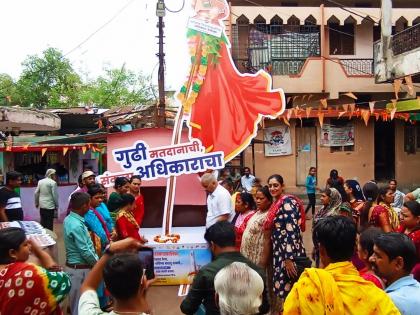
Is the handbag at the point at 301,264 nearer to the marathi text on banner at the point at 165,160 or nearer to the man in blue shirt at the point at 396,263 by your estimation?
the man in blue shirt at the point at 396,263

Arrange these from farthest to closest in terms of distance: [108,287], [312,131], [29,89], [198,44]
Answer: [29,89], [312,131], [198,44], [108,287]

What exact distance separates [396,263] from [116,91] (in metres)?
39.4

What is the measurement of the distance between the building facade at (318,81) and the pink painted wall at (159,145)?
871 centimetres

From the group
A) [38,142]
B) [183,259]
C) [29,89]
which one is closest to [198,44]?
[183,259]

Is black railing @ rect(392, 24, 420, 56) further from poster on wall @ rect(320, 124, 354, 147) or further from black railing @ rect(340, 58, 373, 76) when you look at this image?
black railing @ rect(340, 58, 373, 76)

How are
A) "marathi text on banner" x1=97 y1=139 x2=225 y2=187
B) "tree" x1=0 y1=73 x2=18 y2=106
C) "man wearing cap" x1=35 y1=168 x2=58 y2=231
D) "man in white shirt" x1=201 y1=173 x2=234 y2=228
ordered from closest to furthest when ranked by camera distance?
"man in white shirt" x1=201 y1=173 x2=234 y2=228 < "marathi text on banner" x1=97 y1=139 x2=225 y2=187 < "man wearing cap" x1=35 y1=168 x2=58 y2=231 < "tree" x1=0 y1=73 x2=18 y2=106

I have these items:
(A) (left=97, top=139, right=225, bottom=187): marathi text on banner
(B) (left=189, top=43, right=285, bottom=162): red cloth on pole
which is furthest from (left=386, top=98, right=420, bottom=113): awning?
(A) (left=97, top=139, right=225, bottom=187): marathi text on banner

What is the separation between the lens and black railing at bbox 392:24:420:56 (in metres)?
11.4

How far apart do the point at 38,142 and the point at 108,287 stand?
1083 centimetres

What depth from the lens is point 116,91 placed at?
40375 millimetres

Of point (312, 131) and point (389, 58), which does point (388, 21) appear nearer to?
point (389, 58)

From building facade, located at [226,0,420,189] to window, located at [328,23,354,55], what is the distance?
16 cm

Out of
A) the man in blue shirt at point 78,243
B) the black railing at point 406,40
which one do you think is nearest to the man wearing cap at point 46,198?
the man in blue shirt at point 78,243

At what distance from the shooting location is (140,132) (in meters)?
7.64
